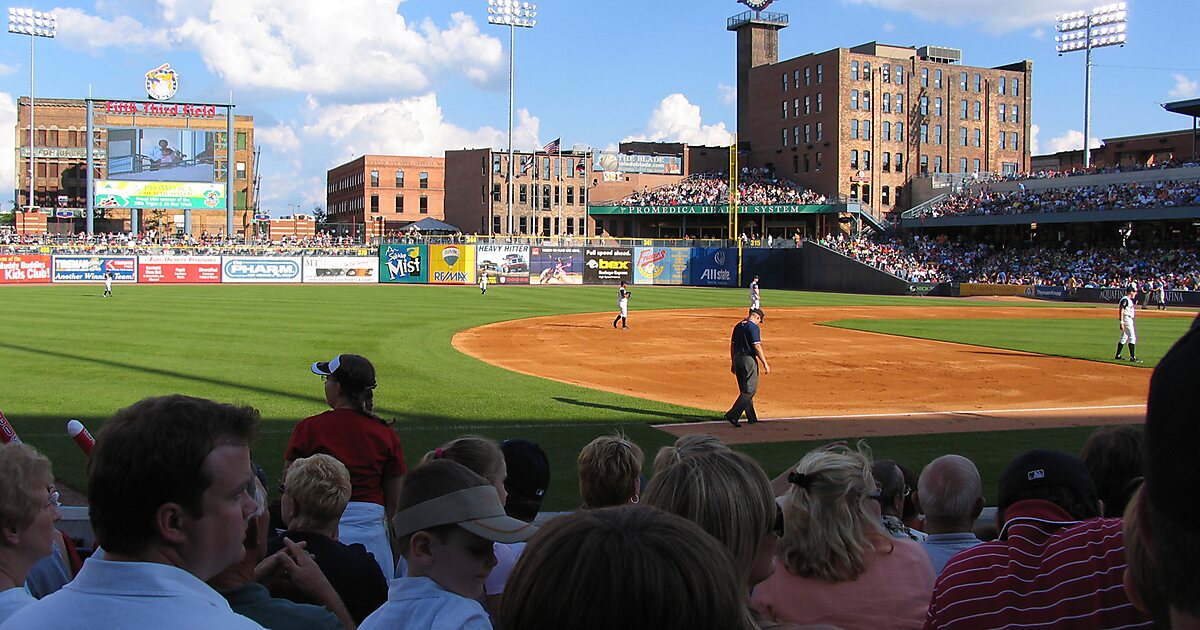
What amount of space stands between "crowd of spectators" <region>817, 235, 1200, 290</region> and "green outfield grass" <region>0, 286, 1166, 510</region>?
18.4 metres

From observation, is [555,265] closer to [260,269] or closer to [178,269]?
[260,269]

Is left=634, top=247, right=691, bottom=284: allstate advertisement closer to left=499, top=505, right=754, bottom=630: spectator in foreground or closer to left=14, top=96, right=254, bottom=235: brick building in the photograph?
left=14, top=96, right=254, bottom=235: brick building

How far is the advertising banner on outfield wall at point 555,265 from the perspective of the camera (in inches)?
2719

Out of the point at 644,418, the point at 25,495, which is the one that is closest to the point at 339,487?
the point at 25,495

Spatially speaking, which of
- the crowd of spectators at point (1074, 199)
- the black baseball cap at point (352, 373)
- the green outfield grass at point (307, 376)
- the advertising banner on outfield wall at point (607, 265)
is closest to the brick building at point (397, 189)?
the advertising banner on outfield wall at point (607, 265)

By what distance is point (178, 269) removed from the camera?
6244 centimetres

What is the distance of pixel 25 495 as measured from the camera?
10.9 ft

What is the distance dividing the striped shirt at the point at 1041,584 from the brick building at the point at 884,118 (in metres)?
81.1

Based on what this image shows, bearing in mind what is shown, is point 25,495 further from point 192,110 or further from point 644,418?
point 192,110

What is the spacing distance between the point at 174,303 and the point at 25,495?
39959mm

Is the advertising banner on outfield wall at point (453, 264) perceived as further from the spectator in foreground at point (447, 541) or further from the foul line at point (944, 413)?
the spectator in foreground at point (447, 541)

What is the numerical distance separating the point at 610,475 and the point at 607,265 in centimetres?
6674

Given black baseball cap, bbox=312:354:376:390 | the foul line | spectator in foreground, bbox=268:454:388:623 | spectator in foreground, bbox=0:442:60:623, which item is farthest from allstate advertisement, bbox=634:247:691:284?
spectator in foreground, bbox=0:442:60:623

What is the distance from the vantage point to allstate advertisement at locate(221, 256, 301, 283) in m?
64.1
